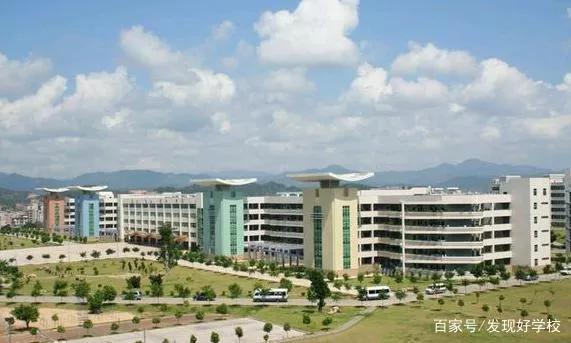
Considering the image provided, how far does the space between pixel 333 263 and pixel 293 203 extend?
72.8ft

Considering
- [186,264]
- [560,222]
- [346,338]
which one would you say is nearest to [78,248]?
[186,264]

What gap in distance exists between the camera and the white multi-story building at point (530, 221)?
263 ft

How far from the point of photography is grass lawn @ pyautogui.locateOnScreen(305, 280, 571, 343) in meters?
44.5

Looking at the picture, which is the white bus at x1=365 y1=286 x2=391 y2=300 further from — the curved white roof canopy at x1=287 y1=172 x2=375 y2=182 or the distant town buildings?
the curved white roof canopy at x1=287 y1=172 x2=375 y2=182

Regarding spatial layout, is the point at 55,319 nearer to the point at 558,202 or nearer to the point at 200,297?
the point at 200,297

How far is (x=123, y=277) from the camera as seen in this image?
83.4 meters

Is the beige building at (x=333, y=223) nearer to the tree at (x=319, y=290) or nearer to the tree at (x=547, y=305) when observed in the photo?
the tree at (x=319, y=290)

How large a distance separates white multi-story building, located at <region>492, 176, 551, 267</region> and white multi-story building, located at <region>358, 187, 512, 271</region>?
101 cm

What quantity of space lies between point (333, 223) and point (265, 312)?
A: 2626 centimetres

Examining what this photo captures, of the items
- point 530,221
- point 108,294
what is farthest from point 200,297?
point 530,221

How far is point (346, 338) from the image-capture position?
151ft

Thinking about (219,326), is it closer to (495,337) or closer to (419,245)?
(495,337)

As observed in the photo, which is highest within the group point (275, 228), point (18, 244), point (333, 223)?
point (333, 223)

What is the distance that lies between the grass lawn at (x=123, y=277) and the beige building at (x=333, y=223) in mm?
9809
